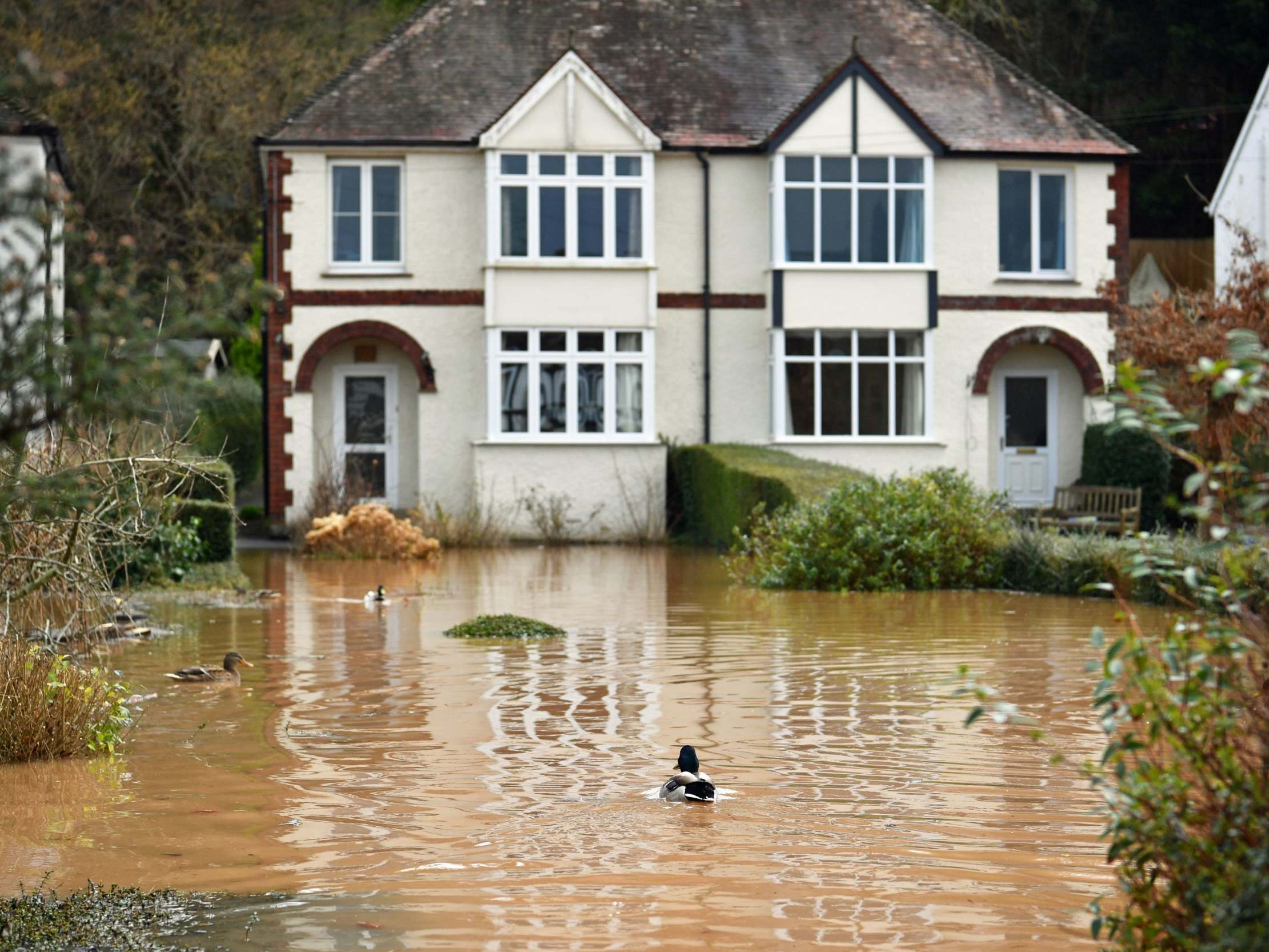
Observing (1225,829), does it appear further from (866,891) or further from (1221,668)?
(866,891)

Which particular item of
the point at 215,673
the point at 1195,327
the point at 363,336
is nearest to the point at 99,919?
the point at 215,673

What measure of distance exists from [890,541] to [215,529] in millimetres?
8202

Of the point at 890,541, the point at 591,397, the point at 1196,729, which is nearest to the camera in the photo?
the point at 1196,729

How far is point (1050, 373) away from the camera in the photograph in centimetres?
3150

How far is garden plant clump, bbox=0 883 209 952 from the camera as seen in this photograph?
6254mm

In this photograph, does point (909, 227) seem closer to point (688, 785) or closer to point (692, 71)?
point (692, 71)

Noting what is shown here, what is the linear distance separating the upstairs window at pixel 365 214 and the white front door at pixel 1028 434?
10730 mm

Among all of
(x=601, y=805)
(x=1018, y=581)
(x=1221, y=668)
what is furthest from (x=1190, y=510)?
(x=1018, y=581)

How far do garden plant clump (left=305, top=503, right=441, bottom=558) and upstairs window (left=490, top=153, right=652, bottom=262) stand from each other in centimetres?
571

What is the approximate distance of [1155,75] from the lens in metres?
46.0

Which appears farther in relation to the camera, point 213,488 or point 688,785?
point 213,488

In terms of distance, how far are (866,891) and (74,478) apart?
359 centimetres

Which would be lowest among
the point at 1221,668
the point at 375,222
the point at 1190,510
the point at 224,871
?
the point at 224,871

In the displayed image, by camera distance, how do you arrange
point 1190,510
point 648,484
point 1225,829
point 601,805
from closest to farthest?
point 1225,829 < point 1190,510 < point 601,805 < point 648,484
